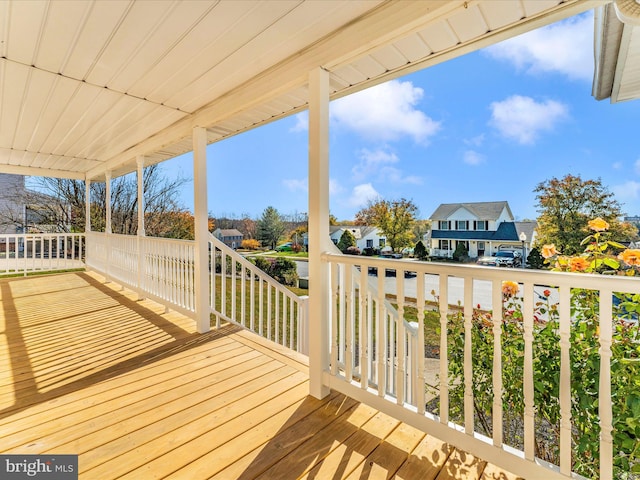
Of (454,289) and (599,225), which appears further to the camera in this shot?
(454,289)

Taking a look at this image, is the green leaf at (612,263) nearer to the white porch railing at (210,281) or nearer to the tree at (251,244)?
the white porch railing at (210,281)

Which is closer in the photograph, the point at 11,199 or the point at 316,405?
the point at 316,405

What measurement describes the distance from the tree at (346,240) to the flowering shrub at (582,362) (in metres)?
0.95

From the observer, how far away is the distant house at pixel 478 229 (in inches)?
72.4

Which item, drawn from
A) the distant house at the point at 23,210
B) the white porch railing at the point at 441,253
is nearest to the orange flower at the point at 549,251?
the white porch railing at the point at 441,253

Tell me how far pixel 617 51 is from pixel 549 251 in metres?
1.07

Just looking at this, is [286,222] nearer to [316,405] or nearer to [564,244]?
[316,405]

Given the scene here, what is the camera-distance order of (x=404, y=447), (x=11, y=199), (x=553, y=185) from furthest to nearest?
(x=11, y=199) < (x=553, y=185) < (x=404, y=447)

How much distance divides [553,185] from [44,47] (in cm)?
338

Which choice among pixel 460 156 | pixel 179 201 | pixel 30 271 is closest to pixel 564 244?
pixel 460 156

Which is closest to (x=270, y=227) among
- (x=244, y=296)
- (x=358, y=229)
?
(x=244, y=296)

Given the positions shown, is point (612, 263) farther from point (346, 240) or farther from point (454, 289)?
point (346, 240)

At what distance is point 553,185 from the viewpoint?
2.13m

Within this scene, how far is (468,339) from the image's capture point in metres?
1.54
